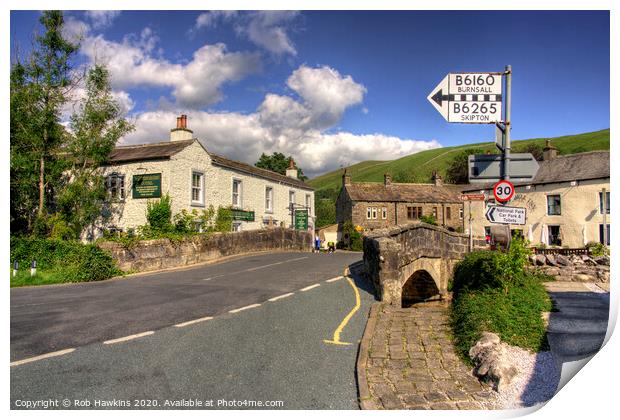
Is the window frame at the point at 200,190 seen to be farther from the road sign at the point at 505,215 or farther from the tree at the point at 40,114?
the road sign at the point at 505,215

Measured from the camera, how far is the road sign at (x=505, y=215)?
600 cm

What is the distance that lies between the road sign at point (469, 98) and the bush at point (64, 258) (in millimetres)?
12181

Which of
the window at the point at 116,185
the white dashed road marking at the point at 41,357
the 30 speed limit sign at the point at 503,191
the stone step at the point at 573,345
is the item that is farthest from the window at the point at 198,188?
the stone step at the point at 573,345

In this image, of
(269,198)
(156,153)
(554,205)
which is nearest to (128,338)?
(156,153)

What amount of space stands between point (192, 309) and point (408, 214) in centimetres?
3761

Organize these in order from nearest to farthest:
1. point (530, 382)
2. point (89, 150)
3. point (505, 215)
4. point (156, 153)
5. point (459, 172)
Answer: point (530, 382) → point (505, 215) → point (89, 150) → point (156, 153) → point (459, 172)

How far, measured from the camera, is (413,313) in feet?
27.5

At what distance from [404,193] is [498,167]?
129 ft

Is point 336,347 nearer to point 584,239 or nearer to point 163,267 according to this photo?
point 163,267

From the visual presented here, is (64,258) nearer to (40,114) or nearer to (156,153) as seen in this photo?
(40,114)

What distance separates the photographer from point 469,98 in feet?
20.4

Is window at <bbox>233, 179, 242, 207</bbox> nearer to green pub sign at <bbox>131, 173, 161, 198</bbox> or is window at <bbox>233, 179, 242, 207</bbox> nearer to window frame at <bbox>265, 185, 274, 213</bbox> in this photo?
window frame at <bbox>265, 185, 274, 213</bbox>

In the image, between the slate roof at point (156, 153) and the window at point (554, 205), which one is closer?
the slate roof at point (156, 153)

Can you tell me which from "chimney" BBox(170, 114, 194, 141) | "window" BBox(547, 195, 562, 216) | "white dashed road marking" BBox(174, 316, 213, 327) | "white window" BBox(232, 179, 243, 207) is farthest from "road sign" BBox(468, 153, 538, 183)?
"window" BBox(547, 195, 562, 216)
